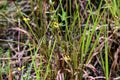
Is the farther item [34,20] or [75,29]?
[34,20]

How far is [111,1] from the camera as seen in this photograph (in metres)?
1.96

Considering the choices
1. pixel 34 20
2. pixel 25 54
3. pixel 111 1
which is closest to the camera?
pixel 111 1

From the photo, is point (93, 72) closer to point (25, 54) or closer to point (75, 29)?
point (75, 29)

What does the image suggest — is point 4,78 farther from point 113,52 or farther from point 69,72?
point 113,52

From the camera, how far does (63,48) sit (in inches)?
72.9

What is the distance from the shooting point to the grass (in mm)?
→ 1778

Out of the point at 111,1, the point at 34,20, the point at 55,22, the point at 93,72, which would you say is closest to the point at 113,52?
the point at 93,72

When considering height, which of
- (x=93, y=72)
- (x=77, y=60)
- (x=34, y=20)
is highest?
(x=34, y=20)

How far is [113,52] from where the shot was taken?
6.56 feet

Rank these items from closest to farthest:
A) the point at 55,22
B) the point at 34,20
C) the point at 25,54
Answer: the point at 55,22, the point at 25,54, the point at 34,20

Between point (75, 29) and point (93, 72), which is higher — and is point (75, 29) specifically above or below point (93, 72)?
above

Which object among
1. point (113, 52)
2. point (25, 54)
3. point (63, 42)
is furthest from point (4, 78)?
point (113, 52)

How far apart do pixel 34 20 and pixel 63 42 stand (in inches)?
16.7

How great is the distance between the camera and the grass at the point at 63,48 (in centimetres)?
178
